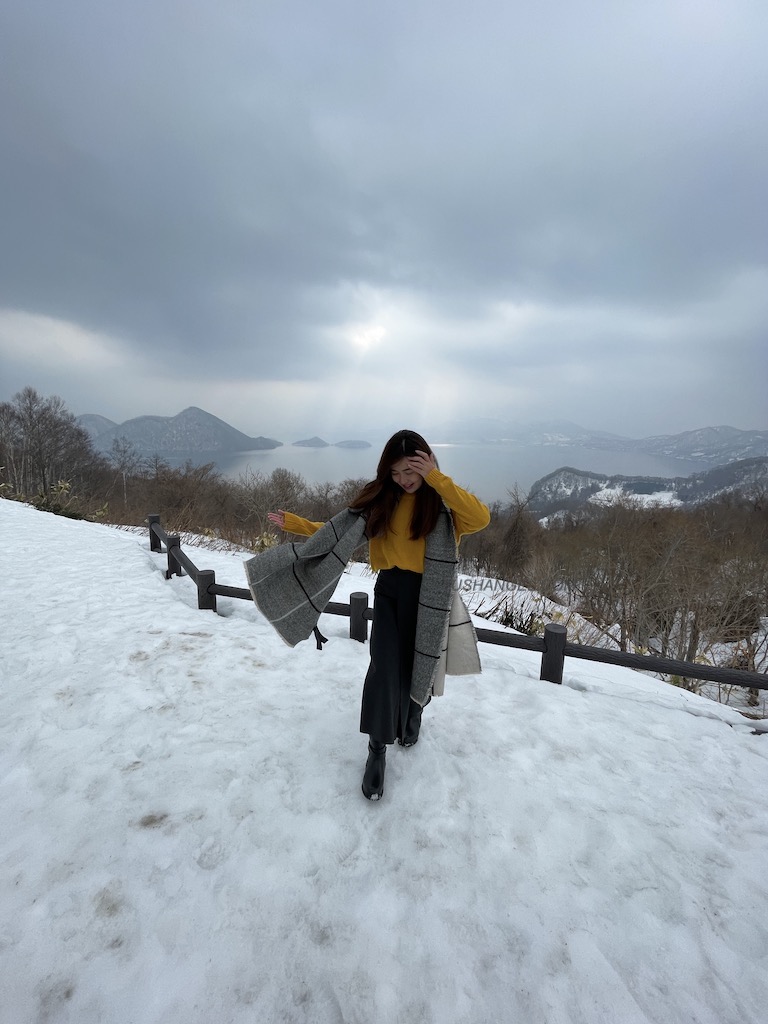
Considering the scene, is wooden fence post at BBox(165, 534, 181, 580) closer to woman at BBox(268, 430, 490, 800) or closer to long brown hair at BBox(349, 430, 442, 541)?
woman at BBox(268, 430, 490, 800)

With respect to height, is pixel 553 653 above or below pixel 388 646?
below

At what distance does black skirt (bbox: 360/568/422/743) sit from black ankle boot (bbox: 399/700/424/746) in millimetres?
324

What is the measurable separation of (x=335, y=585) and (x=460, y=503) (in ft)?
2.61

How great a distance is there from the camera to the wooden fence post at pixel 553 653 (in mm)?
3445

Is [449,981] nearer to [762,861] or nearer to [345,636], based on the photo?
[762,861]

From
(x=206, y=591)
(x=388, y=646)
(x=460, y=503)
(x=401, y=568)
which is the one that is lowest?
(x=206, y=591)

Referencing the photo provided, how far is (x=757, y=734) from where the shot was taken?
2943 mm

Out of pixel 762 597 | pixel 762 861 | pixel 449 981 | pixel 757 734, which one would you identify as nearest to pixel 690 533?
pixel 762 597

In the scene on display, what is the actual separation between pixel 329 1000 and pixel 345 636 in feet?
9.32

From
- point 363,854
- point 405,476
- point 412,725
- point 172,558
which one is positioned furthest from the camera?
point 172,558

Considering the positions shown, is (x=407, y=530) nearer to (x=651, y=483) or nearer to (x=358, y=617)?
(x=358, y=617)

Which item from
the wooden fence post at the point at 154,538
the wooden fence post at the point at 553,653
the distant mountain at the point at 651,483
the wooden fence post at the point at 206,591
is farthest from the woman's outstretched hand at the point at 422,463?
the distant mountain at the point at 651,483

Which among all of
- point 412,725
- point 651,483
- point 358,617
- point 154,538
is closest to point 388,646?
point 412,725

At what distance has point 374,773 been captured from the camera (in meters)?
2.24
